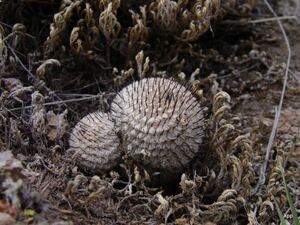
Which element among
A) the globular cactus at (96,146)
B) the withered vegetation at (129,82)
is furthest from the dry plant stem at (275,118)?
the globular cactus at (96,146)

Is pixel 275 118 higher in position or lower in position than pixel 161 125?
lower

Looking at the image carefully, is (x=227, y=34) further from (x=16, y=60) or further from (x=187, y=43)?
(x=16, y=60)

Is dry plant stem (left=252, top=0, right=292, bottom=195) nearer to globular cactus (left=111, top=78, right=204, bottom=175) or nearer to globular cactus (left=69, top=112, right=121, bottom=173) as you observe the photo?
globular cactus (left=111, top=78, right=204, bottom=175)

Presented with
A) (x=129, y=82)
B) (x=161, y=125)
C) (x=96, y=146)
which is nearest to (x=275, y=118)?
(x=129, y=82)

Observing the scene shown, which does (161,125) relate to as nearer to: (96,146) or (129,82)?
(96,146)

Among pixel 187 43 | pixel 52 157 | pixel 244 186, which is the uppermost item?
pixel 187 43

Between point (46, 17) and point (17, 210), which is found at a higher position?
point (46, 17)

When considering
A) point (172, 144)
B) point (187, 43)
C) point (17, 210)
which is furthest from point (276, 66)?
point (17, 210)
